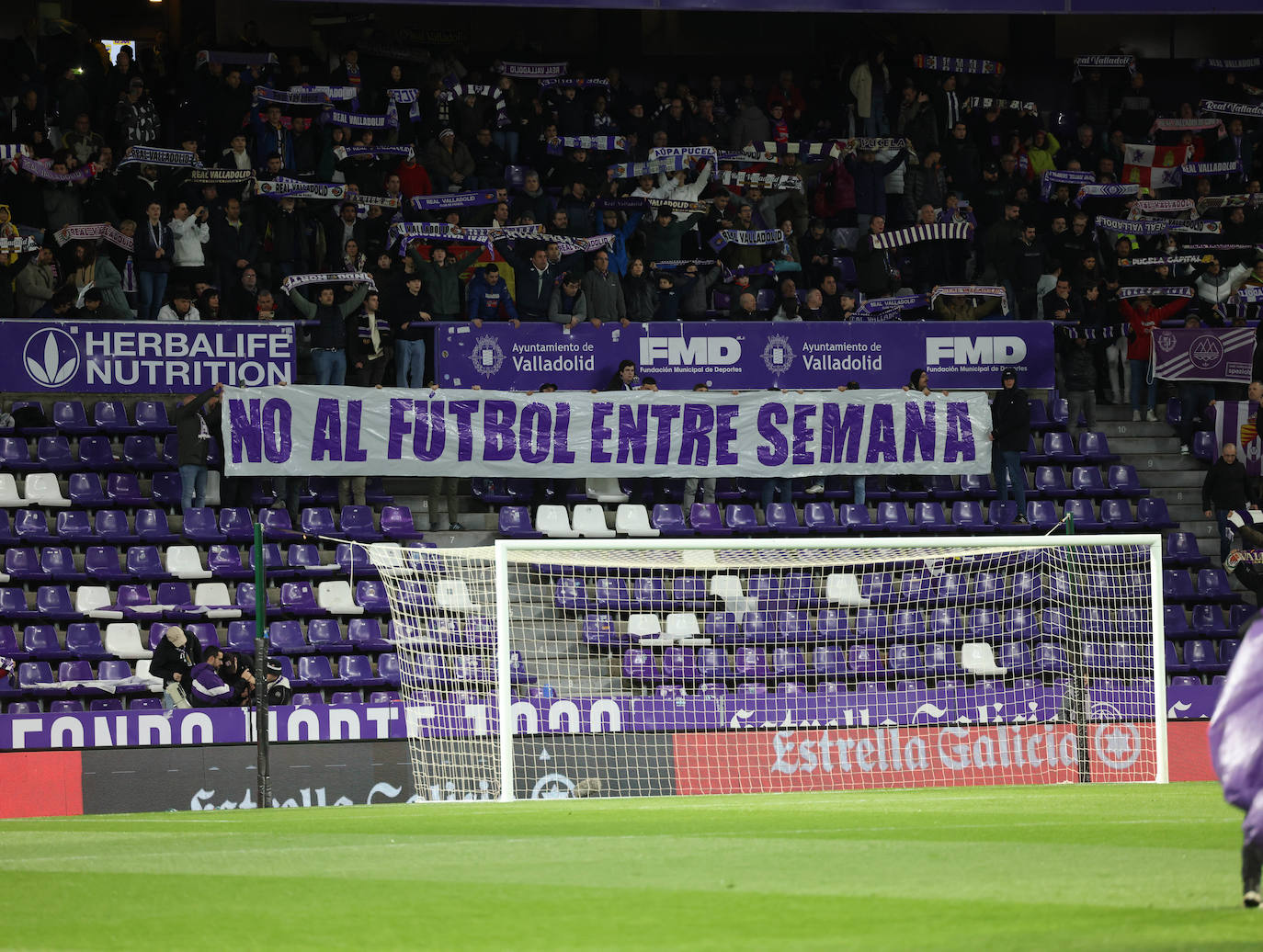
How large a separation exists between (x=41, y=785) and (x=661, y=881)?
29.0 ft

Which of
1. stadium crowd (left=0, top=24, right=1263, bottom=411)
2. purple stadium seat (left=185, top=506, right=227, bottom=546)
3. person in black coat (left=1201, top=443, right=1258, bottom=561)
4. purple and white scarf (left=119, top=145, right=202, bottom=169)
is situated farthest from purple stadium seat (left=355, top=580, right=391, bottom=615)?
person in black coat (left=1201, top=443, right=1258, bottom=561)

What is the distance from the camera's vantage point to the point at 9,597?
17.3 meters

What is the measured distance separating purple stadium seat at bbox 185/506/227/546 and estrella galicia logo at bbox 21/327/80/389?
2.37 metres

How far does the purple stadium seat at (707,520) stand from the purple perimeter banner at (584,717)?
4226 millimetres

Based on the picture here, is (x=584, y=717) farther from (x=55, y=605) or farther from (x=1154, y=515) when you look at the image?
(x=1154, y=515)

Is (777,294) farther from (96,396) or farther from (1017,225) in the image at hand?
(96,396)

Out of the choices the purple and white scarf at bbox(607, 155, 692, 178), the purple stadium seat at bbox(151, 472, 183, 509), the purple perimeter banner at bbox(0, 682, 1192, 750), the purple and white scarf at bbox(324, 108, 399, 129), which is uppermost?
the purple and white scarf at bbox(324, 108, 399, 129)

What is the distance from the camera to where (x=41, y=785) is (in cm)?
1412

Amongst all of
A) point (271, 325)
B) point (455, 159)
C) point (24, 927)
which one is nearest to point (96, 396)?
point (271, 325)

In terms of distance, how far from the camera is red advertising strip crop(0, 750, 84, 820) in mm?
14008

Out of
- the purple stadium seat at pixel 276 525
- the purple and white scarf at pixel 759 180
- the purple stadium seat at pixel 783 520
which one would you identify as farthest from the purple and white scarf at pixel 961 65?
the purple stadium seat at pixel 276 525

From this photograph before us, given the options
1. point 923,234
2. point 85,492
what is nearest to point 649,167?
point 923,234

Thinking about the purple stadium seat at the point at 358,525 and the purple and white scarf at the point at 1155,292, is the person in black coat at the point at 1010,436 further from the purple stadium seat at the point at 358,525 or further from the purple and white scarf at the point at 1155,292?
the purple stadium seat at the point at 358,525

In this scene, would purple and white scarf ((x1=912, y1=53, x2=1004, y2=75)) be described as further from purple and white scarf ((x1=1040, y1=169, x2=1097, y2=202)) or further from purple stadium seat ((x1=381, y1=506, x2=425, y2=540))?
purple stadium seat ((x1=381, y1=506, x2=425, y2=540))
